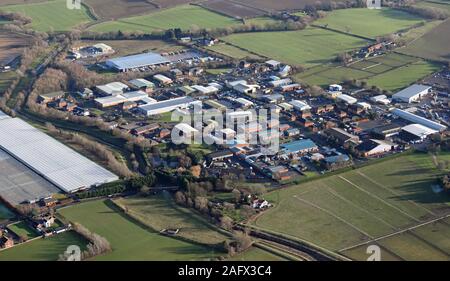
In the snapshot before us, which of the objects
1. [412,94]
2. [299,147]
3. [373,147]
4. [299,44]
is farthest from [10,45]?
[373,147]

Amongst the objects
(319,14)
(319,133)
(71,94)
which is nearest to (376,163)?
(319,133)

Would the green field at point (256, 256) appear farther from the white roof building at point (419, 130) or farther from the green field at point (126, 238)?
the white roof building at point (419, 130)

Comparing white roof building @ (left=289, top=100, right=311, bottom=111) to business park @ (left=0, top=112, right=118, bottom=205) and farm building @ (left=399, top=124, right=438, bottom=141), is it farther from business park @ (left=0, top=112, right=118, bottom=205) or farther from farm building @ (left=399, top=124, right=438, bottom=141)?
business park @ (left=0, top=112, right=118, bottom=205)

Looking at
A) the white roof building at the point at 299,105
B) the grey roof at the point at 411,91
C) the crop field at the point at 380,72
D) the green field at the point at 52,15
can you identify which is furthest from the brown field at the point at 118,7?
the grey roof at the point at 411,91

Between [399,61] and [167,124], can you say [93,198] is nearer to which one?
[167,124]

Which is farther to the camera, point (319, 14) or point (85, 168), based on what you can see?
point (319, 14)
